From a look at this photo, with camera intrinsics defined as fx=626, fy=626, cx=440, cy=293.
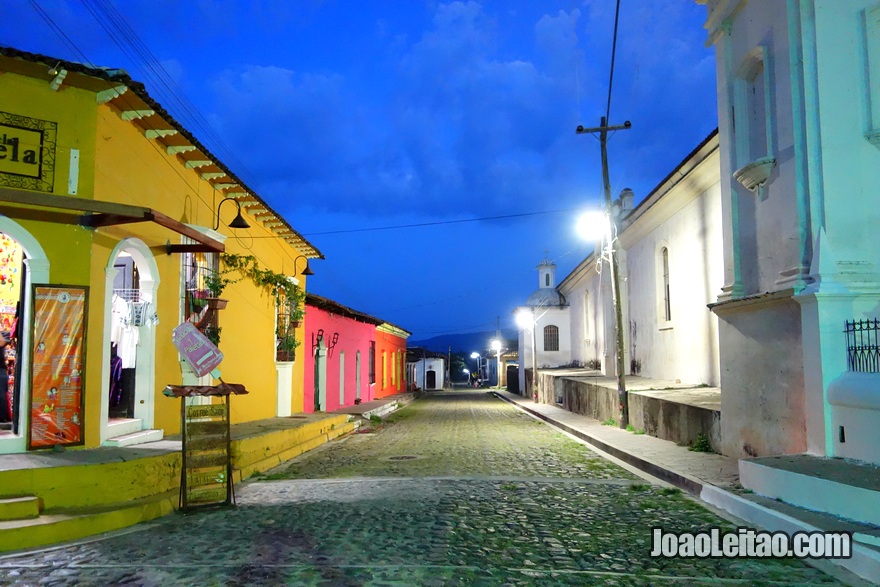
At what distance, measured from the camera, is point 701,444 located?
1088 centimetres

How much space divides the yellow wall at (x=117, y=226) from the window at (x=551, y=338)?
3016cm

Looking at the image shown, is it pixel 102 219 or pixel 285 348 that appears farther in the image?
pixel 285 348

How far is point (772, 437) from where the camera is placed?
8.39 m

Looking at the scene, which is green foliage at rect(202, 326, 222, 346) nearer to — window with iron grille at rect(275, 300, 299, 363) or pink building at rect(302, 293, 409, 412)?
window with iron grille at rect(275, 300, 299, 363)

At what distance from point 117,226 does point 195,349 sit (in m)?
2.46

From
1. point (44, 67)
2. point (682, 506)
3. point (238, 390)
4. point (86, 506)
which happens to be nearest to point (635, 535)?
point (682, 506)

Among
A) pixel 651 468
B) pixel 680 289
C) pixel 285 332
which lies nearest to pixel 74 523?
pixel 651 468

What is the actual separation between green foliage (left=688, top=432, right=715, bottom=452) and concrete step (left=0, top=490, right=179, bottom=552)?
8490 millimetres

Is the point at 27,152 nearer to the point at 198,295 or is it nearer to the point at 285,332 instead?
the point at 198,295

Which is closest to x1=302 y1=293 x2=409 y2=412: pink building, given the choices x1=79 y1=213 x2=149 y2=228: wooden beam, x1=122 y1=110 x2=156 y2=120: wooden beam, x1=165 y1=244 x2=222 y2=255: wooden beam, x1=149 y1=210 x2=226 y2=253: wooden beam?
x1=165 y1=244 x2=222 y2=255: wooden beam

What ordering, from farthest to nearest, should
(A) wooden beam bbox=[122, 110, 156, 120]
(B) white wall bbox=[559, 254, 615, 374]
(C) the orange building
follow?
1. (C) the orange building
2. (B) white wall bbox=[559, 254, 615, 374]
3. (A) wooden beam bbox=[122, 110, 156, 120]

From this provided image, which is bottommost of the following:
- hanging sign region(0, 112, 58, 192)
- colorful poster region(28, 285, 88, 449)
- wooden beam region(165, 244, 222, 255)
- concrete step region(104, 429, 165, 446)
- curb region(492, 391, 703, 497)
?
curb region(492, 391, 703, 497)

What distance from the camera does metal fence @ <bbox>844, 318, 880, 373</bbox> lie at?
22.6ft

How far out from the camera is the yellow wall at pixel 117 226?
26.0ft
